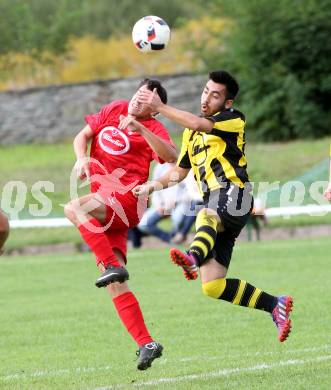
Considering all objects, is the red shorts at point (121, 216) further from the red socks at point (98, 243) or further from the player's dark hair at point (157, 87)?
the player's dark hair at point (157, 87)

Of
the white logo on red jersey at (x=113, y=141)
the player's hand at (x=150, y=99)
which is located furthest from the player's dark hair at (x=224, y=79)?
the white logo on red jersey at (x=113, y=141)

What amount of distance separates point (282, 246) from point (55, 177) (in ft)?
29.3

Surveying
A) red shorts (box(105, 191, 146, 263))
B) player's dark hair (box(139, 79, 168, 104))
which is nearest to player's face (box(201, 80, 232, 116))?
player's dark hair (box(139, 79, 168, 104))

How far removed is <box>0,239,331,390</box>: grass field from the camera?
24.3 ft

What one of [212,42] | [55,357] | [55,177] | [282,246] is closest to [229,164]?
[55,357]

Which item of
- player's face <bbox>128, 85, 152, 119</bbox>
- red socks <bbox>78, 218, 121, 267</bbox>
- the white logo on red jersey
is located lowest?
red socks <bbox>78, 218, 121, 267</bbox>

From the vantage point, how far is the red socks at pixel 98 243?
7.66 m

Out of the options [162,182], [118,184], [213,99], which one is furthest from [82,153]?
[213,99]

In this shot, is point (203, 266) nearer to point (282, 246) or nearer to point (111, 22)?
point (282, 246)

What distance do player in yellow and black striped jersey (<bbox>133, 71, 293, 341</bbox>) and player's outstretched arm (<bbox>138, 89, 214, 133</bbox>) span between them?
125mm

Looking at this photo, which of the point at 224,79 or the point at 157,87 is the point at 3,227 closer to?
the point at 157,87

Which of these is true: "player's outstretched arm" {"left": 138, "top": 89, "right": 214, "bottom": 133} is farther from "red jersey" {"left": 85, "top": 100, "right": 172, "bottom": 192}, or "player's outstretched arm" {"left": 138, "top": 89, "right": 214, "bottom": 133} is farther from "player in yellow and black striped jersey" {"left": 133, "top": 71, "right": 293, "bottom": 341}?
"red jersey" {"left": 85, "top": 100, "right": 172, "bottom": 192}

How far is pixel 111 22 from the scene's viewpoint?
66.9 meters

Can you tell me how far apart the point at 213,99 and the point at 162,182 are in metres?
0.73
